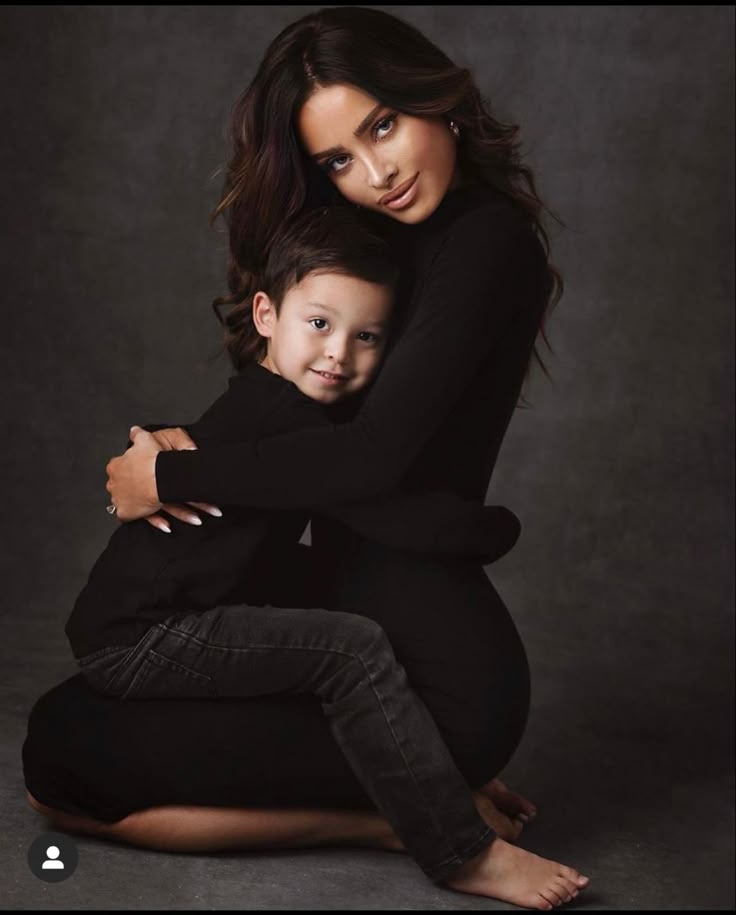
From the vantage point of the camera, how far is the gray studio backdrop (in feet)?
13.7

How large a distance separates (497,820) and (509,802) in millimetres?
173

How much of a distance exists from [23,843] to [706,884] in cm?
128

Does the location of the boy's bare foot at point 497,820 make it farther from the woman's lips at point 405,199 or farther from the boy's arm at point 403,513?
the woman's lips at point 405,199

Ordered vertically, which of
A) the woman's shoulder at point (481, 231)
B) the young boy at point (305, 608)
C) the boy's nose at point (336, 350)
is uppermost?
the woman's shoulder at point (481, 231)

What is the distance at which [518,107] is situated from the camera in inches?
168

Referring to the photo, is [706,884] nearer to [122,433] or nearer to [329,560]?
[329,560]

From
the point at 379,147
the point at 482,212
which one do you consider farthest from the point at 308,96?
the point at 482,212

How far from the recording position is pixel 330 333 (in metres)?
2.53

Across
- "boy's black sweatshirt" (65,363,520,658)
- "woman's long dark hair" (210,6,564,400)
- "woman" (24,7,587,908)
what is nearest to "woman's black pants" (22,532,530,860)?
"woman" (24,7,587,908)

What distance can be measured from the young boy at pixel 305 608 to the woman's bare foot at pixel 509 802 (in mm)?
462

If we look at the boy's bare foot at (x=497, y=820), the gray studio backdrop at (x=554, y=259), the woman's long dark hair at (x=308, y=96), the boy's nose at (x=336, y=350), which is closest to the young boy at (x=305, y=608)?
the boy's nose at (x=336, y=350)

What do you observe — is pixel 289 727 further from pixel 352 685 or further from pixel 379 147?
pixel 379 147

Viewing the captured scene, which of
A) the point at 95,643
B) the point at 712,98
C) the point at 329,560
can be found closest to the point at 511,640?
the point at 329,560

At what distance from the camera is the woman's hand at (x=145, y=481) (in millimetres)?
2465
